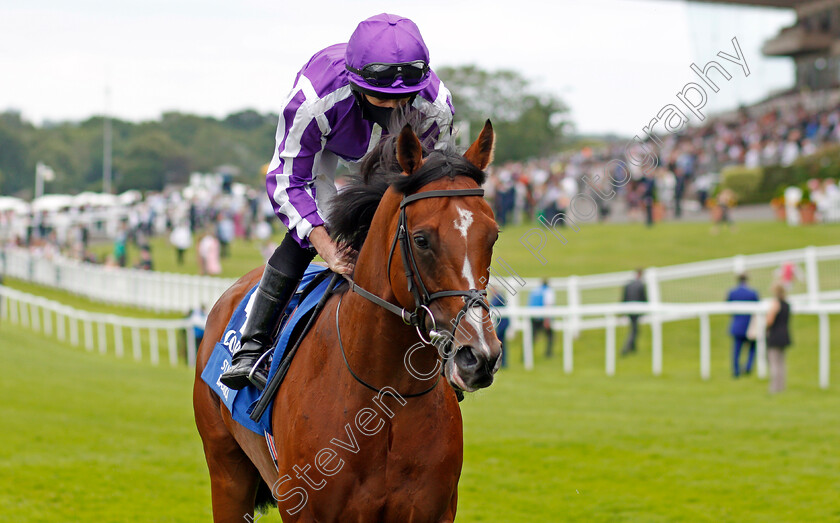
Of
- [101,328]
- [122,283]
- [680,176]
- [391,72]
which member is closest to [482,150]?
[391,72]

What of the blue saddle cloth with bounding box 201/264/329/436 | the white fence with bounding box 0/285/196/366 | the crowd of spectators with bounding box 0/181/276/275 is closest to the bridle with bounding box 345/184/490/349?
the blue saddle cloth with bounding box 201/264/329/436

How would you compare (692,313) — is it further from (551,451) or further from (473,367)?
(473,367)

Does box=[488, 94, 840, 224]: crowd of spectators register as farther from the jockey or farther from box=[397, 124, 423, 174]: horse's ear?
box=[397, 124, 423, 174]: horse's ear

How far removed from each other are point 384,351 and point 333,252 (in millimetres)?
444

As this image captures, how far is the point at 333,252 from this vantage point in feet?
11.1

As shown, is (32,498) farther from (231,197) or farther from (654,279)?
(231,197)

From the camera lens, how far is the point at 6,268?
34.2 m

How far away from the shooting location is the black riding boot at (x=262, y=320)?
3803 millimetres

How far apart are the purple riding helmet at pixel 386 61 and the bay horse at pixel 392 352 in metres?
0.29

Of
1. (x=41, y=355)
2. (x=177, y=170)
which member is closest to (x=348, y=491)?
(x=41, y=355)

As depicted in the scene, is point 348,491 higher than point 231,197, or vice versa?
point 231,197

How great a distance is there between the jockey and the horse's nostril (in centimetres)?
85

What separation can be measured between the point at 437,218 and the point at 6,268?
3485 centimetres

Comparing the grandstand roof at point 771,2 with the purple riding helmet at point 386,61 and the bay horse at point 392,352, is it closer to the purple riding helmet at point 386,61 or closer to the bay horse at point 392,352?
the purple riding helmet at point 386,61
